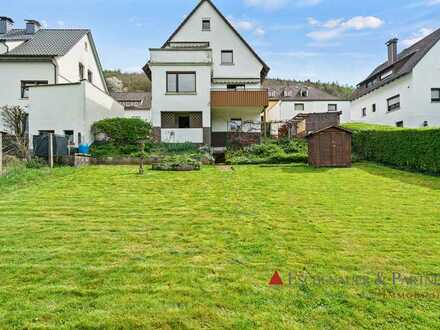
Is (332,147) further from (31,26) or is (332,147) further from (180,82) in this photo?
(31,26)

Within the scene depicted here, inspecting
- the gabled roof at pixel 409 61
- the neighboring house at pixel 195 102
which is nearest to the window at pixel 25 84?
the neighboring house at pixel 195 102

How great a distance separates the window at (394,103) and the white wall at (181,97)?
17037 mm

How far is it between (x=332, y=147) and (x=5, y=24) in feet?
93.3

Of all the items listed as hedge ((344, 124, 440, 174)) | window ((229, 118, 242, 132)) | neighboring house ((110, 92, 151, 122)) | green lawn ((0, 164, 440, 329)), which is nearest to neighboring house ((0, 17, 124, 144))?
window ((229, 118, 242, 132))

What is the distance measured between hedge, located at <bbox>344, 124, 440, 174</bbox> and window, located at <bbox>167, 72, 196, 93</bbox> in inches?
423

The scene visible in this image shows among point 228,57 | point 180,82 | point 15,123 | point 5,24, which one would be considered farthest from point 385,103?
point 5,24

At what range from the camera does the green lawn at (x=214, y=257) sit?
325 centimetres

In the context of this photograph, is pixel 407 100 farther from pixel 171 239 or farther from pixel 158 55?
pixel 171 239

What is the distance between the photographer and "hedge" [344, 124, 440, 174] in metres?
13.4

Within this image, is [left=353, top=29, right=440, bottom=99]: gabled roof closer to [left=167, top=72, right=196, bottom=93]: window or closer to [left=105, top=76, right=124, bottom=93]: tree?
[left=167, top=72, right=196, bottom=93]: window

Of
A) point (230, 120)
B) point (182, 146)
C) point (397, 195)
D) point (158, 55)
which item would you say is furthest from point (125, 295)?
point (230, 120)

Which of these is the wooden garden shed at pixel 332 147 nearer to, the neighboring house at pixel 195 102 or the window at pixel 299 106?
the neighboring house at pixel 195 102

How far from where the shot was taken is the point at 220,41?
26.5m

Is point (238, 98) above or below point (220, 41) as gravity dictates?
below
